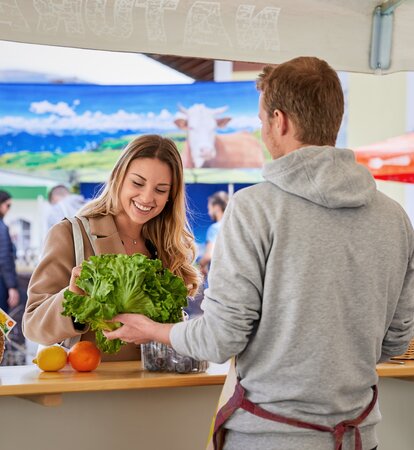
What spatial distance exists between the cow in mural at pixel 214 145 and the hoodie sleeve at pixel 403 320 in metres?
4.34

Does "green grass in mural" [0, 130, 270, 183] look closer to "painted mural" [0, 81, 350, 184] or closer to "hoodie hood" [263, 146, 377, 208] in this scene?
"painted mural" [0, 81, 350, 184]

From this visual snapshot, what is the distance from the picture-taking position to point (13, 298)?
6516mm

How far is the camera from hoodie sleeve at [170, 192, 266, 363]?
2139mm

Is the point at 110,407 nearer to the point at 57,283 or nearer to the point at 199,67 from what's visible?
the point at 57,283

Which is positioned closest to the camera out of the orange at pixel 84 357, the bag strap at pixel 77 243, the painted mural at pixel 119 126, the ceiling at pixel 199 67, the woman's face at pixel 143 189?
the orange at pixel 84 357

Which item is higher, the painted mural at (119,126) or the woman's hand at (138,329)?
the painted mural at (119,126)

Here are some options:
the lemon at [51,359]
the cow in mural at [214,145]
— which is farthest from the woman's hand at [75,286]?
the cow in mural at [214,145]

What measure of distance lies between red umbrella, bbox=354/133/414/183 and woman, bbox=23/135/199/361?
2856 millimetres

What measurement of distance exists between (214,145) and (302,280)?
4.69m

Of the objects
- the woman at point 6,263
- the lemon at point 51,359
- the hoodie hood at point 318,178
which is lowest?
the woman at point 6,263

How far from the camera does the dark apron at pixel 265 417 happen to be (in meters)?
2.20

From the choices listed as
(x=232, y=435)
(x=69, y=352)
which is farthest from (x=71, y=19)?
(x=232, y=435)

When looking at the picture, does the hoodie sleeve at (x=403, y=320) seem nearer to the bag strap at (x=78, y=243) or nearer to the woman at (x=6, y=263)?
the bag strap at (x=78, y=243)

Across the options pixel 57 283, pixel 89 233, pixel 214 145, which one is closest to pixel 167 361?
pixel 57 283
